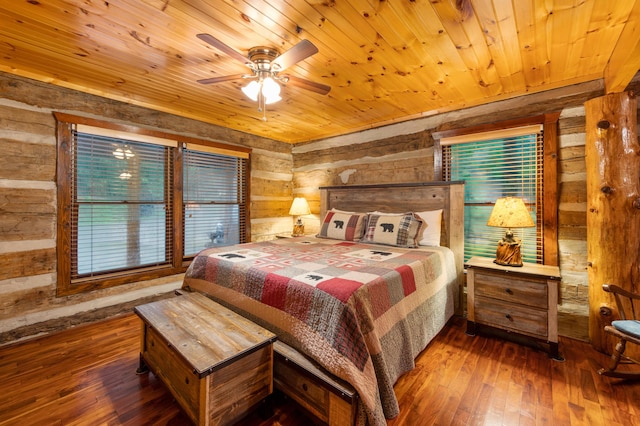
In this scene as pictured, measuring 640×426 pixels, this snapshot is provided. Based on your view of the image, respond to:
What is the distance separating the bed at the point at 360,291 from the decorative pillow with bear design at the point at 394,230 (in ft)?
0.04

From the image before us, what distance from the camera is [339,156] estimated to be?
14.0 feet

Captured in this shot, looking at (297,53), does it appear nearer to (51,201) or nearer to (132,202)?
(132,202)

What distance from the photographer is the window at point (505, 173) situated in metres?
2.54

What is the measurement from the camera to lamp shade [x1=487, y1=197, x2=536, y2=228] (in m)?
2.32

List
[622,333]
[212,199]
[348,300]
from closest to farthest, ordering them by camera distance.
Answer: [348,300], [622,333], [212,199]

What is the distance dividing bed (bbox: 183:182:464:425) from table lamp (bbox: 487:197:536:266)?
1.52 feet

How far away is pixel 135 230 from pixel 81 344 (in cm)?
121

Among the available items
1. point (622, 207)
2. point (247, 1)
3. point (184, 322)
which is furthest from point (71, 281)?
point (622, 207)

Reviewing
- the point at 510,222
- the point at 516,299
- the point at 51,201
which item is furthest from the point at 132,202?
the point at 516,299

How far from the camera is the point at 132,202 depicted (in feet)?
10.1

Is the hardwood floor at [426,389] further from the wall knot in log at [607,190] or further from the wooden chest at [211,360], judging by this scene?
the wall knot in log at [607,190]

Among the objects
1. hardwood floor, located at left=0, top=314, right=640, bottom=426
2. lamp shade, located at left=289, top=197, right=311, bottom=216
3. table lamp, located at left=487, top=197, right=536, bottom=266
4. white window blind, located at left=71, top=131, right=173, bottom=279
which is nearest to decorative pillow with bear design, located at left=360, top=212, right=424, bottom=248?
table lamp, located at left=487, top=197, right=536, bottom=266

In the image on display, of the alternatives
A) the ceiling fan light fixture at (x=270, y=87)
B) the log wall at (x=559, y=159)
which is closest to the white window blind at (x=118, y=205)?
the ceiling fan light fixture at (x=270, y=87)

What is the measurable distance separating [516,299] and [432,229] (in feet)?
3.19
